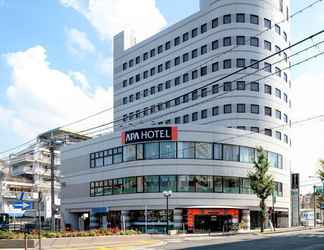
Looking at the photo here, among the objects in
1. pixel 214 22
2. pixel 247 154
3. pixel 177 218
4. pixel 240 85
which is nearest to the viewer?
pixel 177 218

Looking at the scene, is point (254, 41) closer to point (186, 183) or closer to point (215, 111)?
point (215, 111)

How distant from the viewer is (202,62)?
237 feet

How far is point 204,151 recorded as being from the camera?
185 feet

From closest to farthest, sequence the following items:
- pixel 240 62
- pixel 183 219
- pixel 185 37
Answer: pixel 183 219, pixel 240 62, pixel 185 37

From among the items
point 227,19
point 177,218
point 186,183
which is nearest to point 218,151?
point 186,183

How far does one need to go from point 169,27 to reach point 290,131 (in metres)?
25.4

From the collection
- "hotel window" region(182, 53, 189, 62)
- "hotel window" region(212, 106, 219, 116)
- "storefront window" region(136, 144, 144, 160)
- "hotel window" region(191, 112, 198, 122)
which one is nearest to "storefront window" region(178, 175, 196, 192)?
"storefront window" region(136, 144, 144, 160)

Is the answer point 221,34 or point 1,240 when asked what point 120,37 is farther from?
point 1,240

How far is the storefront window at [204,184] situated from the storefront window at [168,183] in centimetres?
259

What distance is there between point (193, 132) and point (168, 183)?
640 cm

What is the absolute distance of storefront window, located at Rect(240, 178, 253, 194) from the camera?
194 feet

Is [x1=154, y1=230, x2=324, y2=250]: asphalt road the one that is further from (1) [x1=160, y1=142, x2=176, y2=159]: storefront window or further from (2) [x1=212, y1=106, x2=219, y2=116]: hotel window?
(2) [x1=212, y1=106, x2=219, y2=116]: hotel window

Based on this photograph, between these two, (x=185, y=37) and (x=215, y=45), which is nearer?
(x=215, y=45)

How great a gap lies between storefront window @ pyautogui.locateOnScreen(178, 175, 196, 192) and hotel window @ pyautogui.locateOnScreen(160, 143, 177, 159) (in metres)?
2.61
